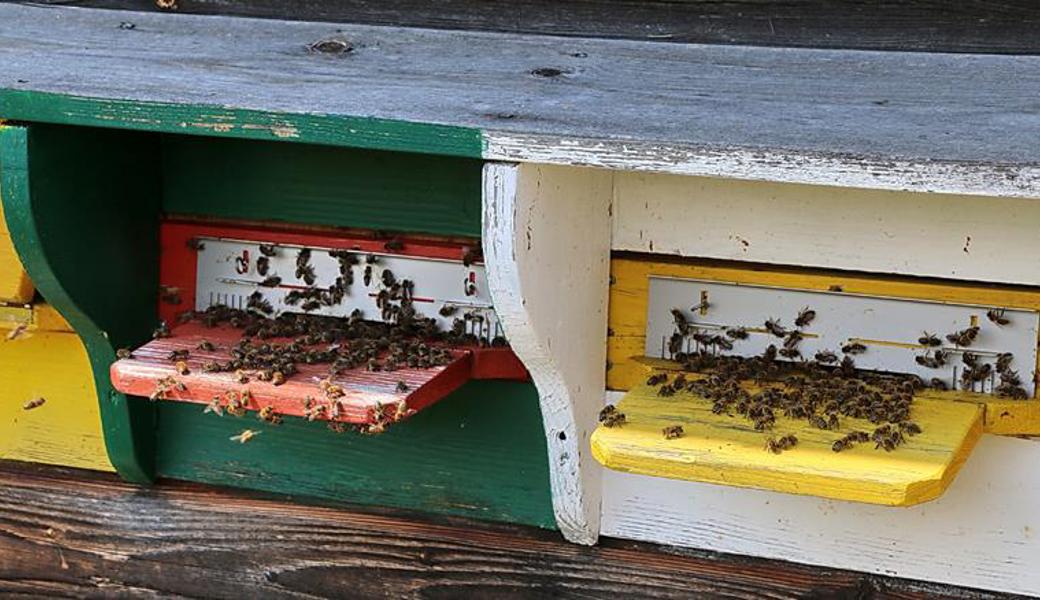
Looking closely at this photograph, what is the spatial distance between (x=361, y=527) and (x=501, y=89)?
924 mm

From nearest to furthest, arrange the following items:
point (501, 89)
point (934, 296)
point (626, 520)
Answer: point (501, 89) < point (934, 296) < point (626, 520)

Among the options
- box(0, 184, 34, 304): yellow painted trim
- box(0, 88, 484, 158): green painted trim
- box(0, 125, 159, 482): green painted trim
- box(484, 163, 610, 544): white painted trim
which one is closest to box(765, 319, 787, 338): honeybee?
box(484, 163, 610, 544): white painted trim

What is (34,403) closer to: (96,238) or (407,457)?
(96,238)

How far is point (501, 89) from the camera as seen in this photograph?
2.07 metres

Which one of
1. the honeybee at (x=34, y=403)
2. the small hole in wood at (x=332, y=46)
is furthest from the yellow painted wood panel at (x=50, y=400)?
the small hole in wood at (x=332, y=46)

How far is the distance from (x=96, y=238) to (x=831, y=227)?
3.61ft

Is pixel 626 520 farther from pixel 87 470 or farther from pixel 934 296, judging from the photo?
pixel 87 470

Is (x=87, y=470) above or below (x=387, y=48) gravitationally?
below

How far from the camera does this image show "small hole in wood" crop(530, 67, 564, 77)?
2125 millimetres

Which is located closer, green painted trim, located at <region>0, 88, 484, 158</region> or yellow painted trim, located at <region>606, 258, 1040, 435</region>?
green painted trim, located at <region>0, 88, 484, 158</region>

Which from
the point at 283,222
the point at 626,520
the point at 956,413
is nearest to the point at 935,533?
the point at 956,413

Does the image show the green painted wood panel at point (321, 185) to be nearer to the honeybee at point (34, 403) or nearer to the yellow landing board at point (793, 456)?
the honeybee at point (34, 403)

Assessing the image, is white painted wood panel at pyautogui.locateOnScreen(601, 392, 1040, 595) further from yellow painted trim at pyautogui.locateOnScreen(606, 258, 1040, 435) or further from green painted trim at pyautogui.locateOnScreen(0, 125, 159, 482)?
green painted trim at pyautogui.locateOnScreen(0, 125, 159, 482)

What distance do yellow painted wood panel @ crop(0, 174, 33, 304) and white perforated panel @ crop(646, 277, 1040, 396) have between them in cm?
100
